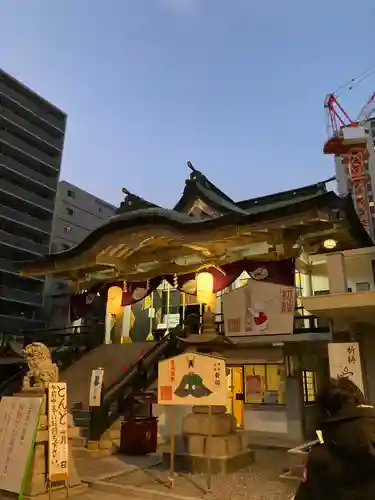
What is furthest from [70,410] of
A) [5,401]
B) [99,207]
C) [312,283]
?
[99,207]

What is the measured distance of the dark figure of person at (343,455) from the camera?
311 centimetres

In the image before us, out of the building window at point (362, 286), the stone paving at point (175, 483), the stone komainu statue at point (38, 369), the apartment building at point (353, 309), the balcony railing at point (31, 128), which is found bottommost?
the stone paving at point (175, 483)

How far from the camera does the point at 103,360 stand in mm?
17906

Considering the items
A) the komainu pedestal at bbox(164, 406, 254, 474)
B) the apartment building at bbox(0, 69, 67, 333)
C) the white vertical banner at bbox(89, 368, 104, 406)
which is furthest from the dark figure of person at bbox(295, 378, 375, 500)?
the apartment building at bbox(0, 69, 67, 333)

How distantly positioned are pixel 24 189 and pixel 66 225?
540 cm

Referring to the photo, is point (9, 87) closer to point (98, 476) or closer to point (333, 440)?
point (98, 476)

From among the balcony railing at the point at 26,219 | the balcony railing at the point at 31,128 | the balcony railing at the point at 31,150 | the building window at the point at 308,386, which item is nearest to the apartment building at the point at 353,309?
the building window at the point at 308,386

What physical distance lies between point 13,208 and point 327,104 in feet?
92.6

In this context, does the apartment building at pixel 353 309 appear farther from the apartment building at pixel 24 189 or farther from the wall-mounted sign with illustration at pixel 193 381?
the apartment building at pixel 24 189

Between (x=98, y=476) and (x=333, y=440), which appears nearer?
(x=333, y=440)

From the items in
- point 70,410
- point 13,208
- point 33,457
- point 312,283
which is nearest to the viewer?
point 33,457

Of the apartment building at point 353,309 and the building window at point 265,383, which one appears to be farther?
the building window at point 265,383

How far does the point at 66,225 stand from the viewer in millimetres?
43125

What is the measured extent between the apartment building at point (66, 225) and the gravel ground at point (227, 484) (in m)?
29.8
